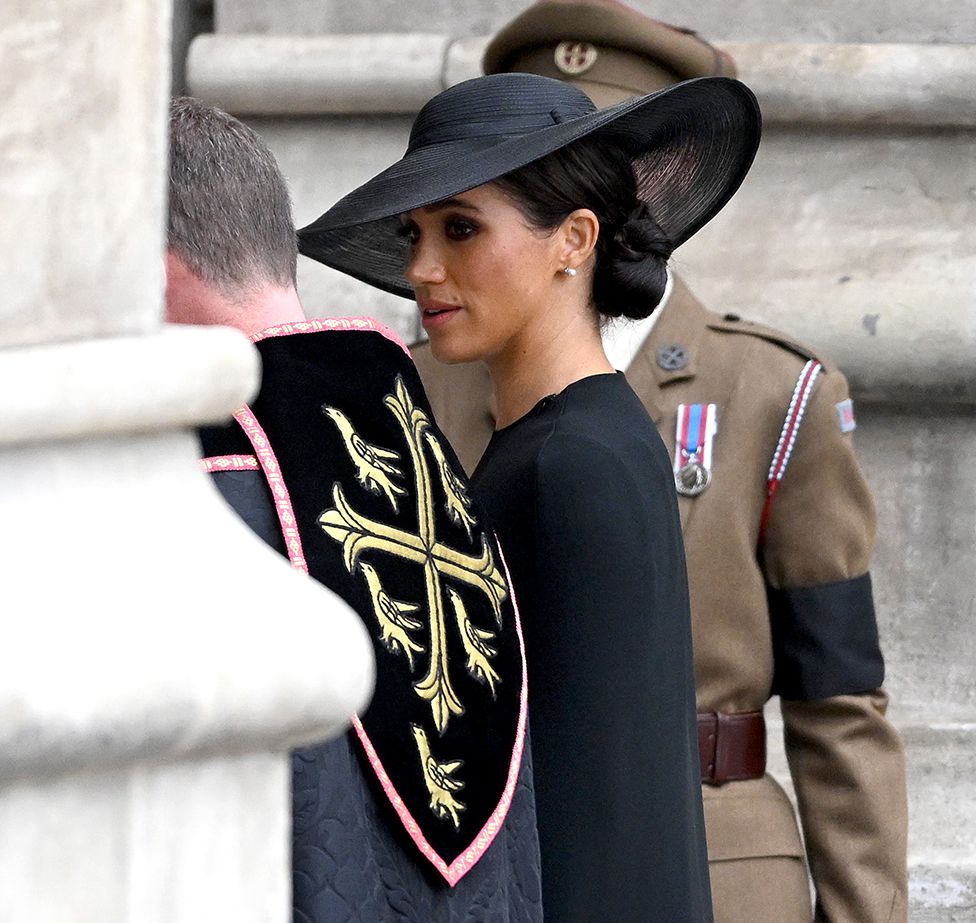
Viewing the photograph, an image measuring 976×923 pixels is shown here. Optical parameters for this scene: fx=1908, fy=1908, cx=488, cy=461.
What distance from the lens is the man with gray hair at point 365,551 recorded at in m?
1.34

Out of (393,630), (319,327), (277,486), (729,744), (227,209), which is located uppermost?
(227,209)

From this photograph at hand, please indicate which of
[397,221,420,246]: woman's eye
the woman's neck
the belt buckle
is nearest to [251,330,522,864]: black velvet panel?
the woman's neck

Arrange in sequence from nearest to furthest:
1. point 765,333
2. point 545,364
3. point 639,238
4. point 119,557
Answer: point 119,557 < point 545,364 < point 639,238 < point 765,333

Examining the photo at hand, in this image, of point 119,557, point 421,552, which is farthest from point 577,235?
point 119,557

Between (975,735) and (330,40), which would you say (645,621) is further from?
(330,40)

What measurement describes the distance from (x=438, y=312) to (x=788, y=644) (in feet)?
2.46

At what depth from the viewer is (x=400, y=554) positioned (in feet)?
4.73

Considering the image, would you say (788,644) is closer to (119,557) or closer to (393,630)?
(393,630)

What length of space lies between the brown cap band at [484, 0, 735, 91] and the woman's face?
89 cm

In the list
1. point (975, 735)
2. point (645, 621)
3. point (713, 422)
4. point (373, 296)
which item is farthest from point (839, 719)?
point (373, 296)

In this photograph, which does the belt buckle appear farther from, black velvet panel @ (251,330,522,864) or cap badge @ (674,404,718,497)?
black velvet panel @ (251,330,522,864)

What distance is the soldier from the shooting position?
7.80 ft

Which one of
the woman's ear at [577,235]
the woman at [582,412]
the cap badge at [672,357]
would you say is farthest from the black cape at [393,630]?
the cap badge at [672,357]

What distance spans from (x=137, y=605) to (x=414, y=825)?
1.76 feet
